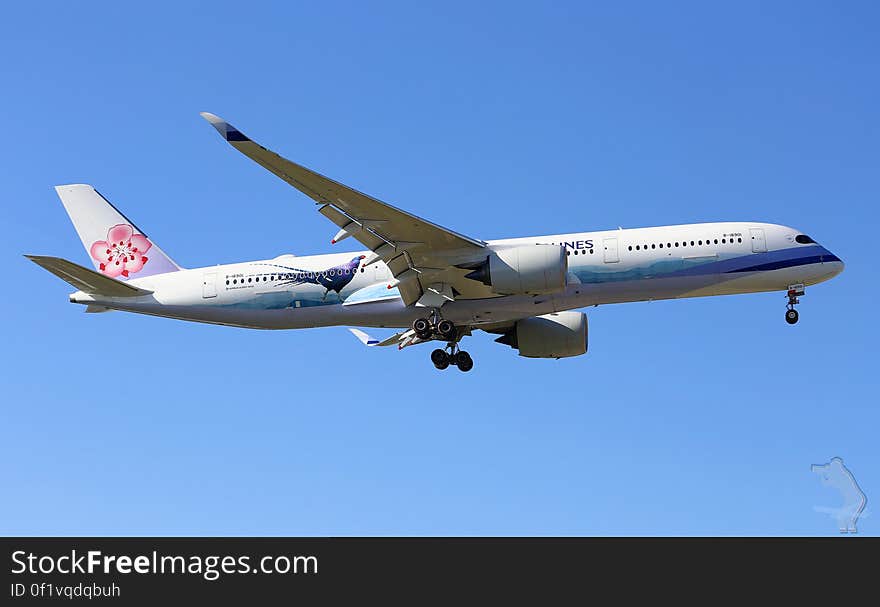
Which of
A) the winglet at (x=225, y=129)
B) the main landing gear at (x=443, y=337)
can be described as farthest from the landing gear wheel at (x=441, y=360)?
the winglet at (x=225, y=129)

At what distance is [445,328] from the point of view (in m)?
38.8

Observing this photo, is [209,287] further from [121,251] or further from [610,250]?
[610,250]

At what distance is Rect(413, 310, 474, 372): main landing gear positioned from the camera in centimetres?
3878

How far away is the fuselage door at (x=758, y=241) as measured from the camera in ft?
124

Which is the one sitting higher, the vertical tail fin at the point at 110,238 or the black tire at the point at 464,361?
the vertical tail fin at the point at 110,238

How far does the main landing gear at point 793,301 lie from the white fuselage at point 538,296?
0.27 metres

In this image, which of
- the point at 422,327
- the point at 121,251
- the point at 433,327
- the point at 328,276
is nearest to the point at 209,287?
the point at 328,276

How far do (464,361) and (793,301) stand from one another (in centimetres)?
1123

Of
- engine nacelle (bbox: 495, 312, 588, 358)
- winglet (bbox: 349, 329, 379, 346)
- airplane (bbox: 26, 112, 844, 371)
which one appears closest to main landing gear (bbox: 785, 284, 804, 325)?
airplane (bbox: 26, 112, 844, 371)

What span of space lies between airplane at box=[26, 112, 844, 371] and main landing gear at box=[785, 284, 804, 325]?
1.6 inches

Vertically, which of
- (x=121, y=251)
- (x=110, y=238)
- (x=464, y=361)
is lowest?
(x=464, y=361)

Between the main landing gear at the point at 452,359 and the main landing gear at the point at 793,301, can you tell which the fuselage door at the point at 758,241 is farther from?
the main landing gear at the point at 452,359

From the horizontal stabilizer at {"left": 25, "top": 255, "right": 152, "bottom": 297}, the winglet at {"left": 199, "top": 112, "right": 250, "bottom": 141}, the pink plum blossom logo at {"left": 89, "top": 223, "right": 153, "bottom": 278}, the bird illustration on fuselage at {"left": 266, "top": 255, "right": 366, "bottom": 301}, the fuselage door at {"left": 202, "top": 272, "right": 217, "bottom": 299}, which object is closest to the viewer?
the winglet at {"left": 199, "top": 112, "right": 250, "bottom": 141}

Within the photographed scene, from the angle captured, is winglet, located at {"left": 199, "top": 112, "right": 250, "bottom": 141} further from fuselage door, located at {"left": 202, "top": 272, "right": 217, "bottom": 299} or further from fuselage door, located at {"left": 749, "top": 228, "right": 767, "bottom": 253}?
fuselage door, located at {"left": 749, "top": 228, "right": 767, "bottom": 253}
